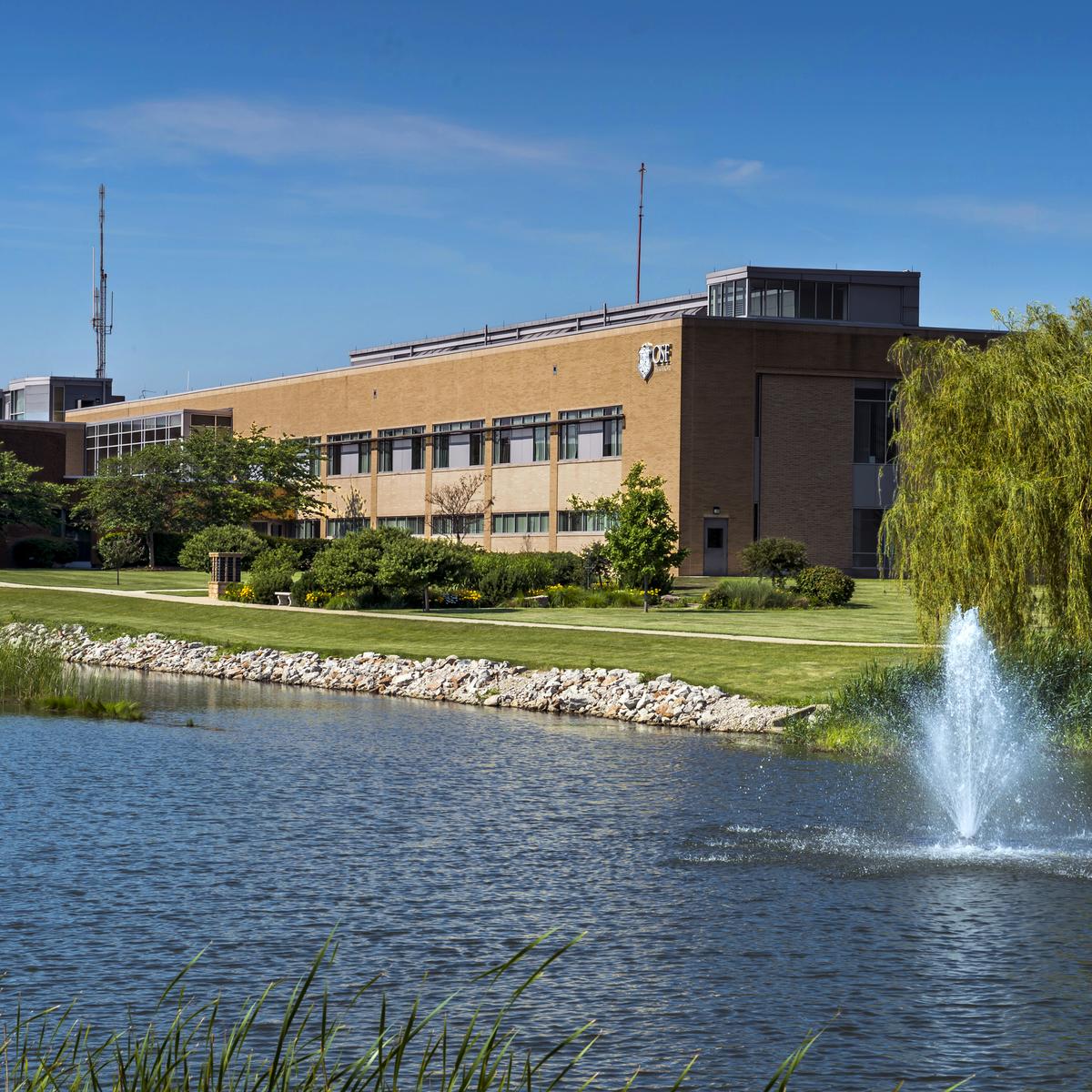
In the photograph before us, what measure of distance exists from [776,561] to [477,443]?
83.9 feet

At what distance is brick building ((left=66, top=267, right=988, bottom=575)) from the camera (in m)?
67.9

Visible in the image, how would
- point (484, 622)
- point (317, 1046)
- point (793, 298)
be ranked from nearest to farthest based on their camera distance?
point (317, 1046) < point (484, 622) < point (793, 298)

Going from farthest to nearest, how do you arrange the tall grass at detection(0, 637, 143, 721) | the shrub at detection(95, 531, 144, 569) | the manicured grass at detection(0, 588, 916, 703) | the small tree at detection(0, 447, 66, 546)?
the small tree at detection(0, 447, 66, 546) < the shrub at detection(95, 531, 144, 569) < the manicured grass at detection(0, 588, 916, 703) < the tall grass at detection(0, 637, 143, 721)

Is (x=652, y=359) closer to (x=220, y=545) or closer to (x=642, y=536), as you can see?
(x=642, y=536)

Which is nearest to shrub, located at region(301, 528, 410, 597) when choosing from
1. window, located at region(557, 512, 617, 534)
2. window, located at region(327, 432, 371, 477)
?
window, located at region(557, 512, 617, 534)

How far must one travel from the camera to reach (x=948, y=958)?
12.9m

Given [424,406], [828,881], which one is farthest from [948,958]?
[424,406]

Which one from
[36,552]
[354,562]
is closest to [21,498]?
[36,552]

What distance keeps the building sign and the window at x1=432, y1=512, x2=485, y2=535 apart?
524 inches

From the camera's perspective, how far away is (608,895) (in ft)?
49.1

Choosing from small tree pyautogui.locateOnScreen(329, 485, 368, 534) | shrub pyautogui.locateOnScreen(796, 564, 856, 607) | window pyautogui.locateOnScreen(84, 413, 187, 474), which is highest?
window pyautogui.locateOnScreen(84, 413, 187, 474)

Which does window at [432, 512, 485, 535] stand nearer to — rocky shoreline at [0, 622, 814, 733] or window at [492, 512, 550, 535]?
window at [492, 512, 550, 535]

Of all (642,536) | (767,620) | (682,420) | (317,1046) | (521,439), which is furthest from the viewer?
(521,439)

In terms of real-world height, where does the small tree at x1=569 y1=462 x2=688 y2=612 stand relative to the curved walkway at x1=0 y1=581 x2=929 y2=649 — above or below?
above
